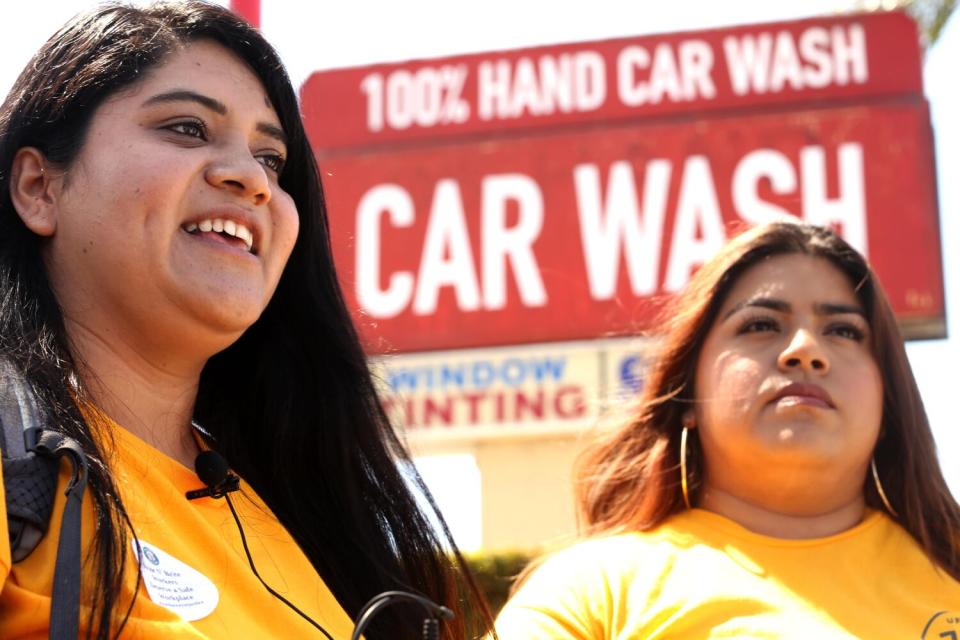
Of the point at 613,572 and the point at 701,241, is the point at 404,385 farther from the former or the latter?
the point at 613,572

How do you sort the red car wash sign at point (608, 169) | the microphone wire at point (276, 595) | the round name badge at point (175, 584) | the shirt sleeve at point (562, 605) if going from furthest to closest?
the red car wash sign at point (608, 169)
the shirt sleeve at point (562, 605)
the microphone wire at point (276, 595)
the round name badge at point (175, 584)

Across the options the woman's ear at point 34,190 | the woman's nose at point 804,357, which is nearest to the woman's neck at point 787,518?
the woman's nose at point 804,357

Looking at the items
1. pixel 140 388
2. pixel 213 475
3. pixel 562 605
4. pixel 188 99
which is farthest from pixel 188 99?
pixel 562 605

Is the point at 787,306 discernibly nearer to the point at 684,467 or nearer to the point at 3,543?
the point at 684,467

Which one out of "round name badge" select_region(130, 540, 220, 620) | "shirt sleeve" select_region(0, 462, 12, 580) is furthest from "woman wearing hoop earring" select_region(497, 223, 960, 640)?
"shirt sleeve" select_region(0, 462, 12, 580)

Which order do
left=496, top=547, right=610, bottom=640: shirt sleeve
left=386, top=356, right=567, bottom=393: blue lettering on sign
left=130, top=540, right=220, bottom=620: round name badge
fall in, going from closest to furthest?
left=130, top=540, right=220, bottom=620: round name badge → left=496, top=547, right=610, bottom=640: shirt sleeve → left=386, top=356, right=567, bottom=393: blue lettering on sign

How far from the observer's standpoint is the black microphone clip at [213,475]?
1.88 m

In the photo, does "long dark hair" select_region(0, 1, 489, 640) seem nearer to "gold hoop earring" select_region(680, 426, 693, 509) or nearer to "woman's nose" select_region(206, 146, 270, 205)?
"woman's nose" select_region(206, 146, 270, 205)

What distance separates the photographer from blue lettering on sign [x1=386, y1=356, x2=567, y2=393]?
859 cm

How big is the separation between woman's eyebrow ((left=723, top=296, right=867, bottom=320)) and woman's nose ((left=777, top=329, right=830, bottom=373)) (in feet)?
0.32

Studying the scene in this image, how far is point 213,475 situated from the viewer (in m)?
1.88

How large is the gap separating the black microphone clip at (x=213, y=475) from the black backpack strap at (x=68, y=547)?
296 millimetres

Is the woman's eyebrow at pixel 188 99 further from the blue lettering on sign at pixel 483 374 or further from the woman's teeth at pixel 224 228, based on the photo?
the blue lettering on sign at pixel 483 374

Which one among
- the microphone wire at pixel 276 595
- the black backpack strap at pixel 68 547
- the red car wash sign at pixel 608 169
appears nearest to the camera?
the black backpack strap at pixel 68 547
